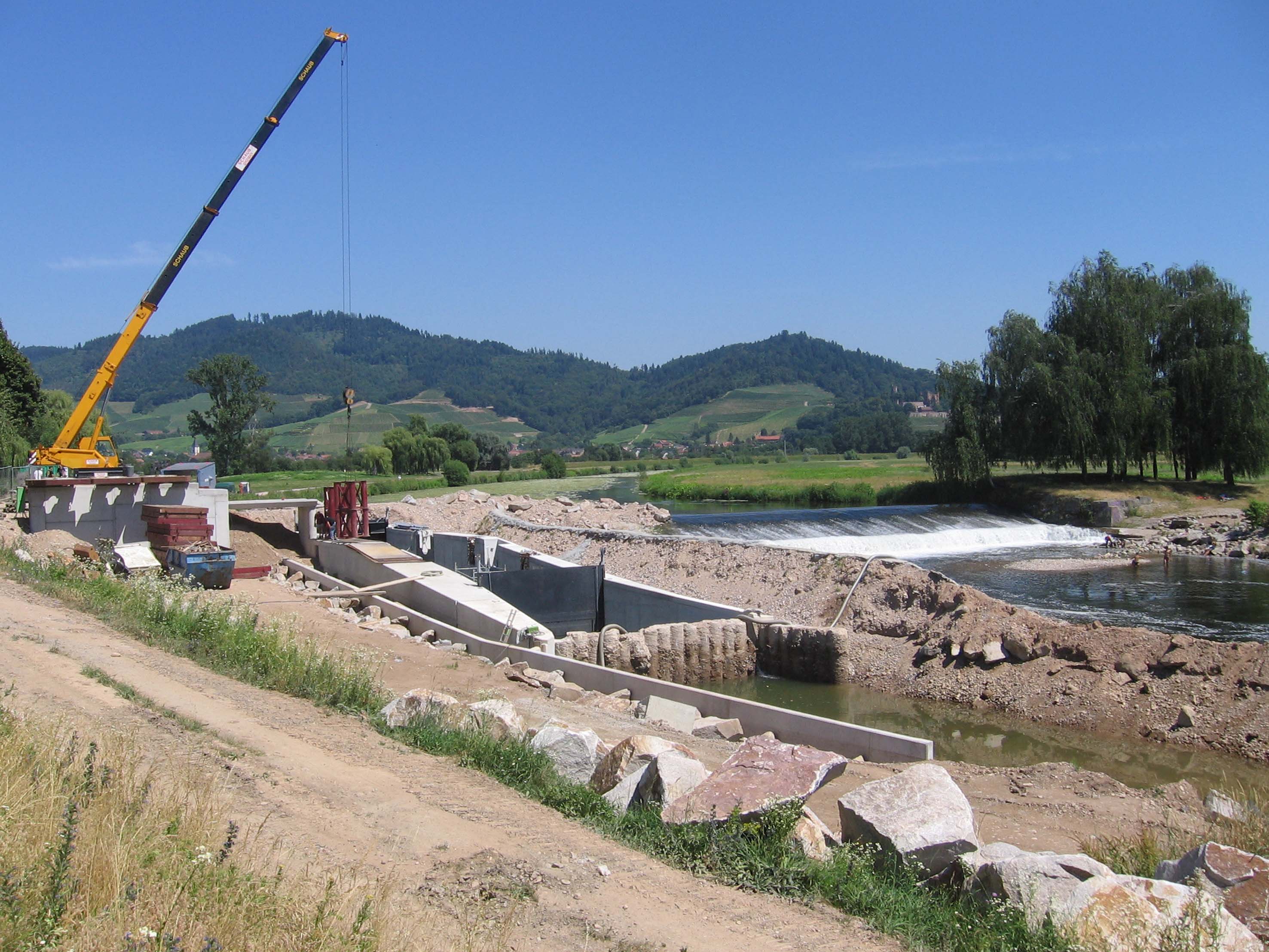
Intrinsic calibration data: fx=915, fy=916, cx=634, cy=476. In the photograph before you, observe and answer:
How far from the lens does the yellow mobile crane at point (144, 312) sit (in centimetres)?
2570

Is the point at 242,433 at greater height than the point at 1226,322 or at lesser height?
lesser

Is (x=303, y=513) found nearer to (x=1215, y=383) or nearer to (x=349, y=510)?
(x=349, y=510)

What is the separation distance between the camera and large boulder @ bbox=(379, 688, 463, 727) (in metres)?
8.61

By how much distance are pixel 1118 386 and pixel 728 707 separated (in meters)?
34.2

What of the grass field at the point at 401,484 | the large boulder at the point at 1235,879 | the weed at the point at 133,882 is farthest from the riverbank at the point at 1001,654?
the grass field at the point at 401,484

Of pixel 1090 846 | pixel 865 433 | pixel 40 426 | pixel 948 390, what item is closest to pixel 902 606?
pixel 1090 846

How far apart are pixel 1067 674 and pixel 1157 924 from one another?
34.5 feet

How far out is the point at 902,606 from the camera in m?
18.0

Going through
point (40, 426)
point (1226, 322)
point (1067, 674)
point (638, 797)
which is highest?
point (1226, 322)

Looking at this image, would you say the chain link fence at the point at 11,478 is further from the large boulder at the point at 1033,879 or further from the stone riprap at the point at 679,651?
the large boulder at the point at 1033,879

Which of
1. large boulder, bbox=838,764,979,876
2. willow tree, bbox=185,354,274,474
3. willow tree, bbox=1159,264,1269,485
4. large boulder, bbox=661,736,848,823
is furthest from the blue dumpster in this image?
willow tree, bbox=185,354,274,474

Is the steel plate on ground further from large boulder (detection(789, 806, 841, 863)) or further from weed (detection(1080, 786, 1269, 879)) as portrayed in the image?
weed (detection(1080, 786, 1269, 879))

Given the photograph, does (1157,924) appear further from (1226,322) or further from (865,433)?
(865,433)

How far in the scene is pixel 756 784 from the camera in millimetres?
6461
